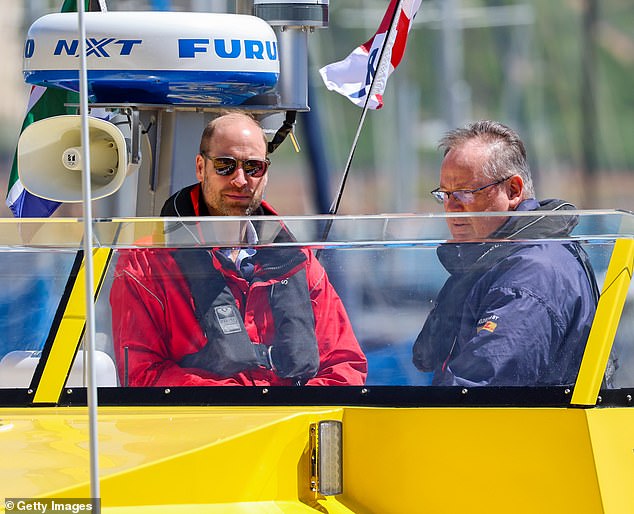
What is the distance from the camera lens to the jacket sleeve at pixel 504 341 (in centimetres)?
274

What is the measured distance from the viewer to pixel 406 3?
4941 millimetres

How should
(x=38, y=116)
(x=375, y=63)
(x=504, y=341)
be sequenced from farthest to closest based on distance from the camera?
(x=38, y=116) → (x=375, y=63) → (x=504, y=341)

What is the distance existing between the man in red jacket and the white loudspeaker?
38 centimetres

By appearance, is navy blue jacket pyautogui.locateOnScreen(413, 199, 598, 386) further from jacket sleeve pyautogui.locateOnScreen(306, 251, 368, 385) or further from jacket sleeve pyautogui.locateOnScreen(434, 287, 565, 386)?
jacket sleeve pyautogui.locateOnScreen(306, 251, 368, 385)

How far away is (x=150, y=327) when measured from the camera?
2.84m

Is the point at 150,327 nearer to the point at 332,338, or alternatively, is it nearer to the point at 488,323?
the point at 332,338

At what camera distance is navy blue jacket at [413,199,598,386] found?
9.02 feet

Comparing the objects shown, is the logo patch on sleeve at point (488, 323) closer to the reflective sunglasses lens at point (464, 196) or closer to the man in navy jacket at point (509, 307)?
the man in navy jacket at point (509, 307)

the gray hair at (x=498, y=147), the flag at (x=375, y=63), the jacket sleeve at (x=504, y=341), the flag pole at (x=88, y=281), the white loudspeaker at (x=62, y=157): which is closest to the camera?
the flag pole at (x=88, y=281)

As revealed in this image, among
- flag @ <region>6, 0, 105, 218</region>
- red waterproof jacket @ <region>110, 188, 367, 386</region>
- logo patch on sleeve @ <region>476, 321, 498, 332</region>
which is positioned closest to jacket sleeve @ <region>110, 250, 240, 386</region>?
red waterproof jacket @ <region>110, 188, 367, 386</region>

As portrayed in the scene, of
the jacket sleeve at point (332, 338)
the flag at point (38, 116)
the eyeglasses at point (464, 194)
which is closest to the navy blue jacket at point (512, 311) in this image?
the jacket sleeve at point (332, 338)

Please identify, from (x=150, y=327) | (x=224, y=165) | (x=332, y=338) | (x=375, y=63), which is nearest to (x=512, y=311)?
(x=332, y=338)

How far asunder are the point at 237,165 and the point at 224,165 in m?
0.03

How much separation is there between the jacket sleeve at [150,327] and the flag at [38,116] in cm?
229
